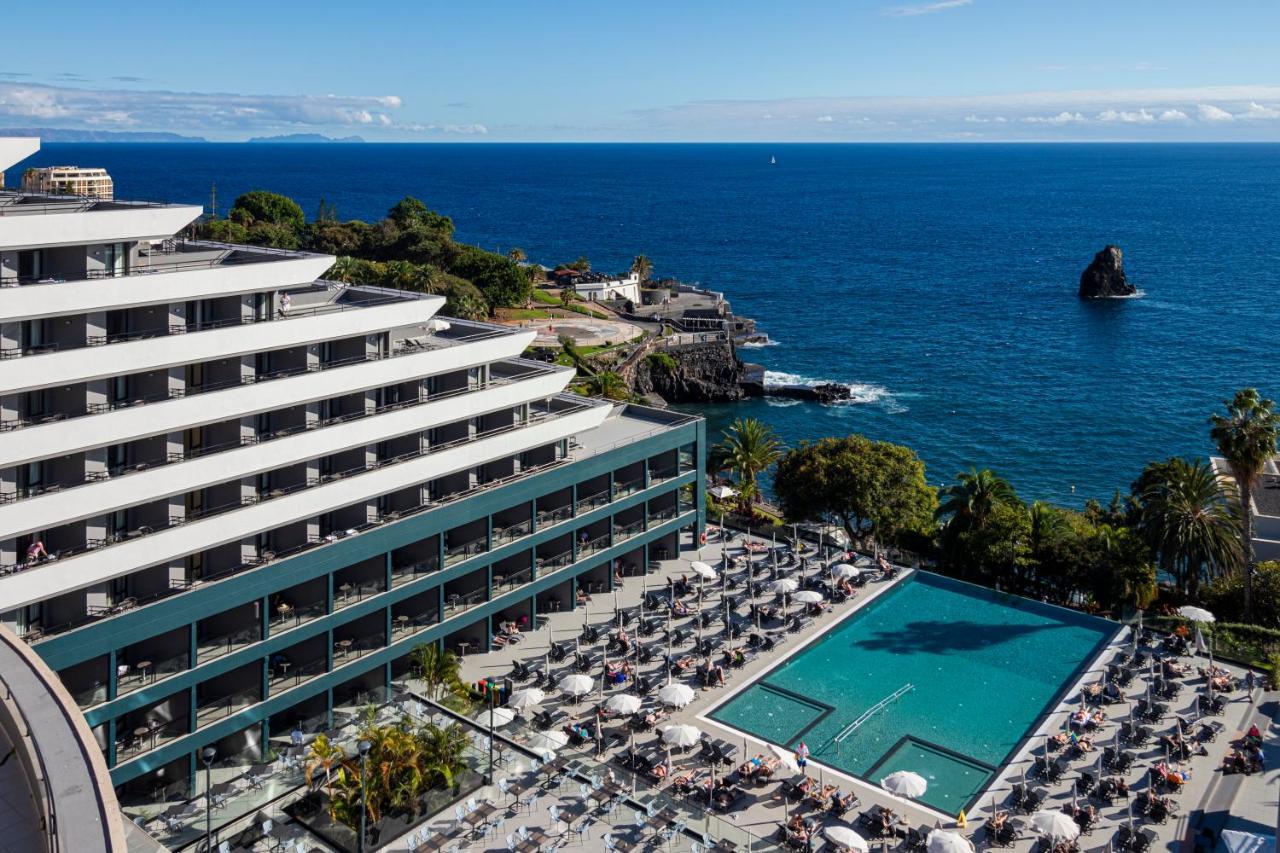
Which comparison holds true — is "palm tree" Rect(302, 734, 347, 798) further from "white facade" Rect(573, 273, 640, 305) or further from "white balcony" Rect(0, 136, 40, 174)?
"white facade" Rect(573, 273, 640, 305)

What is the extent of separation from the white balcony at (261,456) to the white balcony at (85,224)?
765 centimetres

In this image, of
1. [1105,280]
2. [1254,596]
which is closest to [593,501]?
[1254,596]

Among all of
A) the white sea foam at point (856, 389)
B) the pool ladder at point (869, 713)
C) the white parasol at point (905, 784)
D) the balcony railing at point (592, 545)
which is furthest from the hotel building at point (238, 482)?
the white sea foam at point (856, 389)

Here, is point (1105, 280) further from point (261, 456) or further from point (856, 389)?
point (261, 456)


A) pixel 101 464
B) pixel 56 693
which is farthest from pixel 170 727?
pixel 56 693

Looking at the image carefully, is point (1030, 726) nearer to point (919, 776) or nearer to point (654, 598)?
point (919, 776)

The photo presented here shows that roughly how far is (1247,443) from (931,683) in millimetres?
19266

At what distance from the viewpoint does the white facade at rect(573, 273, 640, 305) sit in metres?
144

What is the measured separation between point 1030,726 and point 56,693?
117 feet

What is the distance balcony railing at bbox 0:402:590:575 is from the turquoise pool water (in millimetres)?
15560

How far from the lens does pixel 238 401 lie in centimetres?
3778

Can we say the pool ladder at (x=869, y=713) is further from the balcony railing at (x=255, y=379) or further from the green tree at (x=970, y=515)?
the balcony railing at (x=255, y=379)

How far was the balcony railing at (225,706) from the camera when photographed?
37.5 m

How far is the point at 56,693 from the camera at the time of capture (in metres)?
20.2
